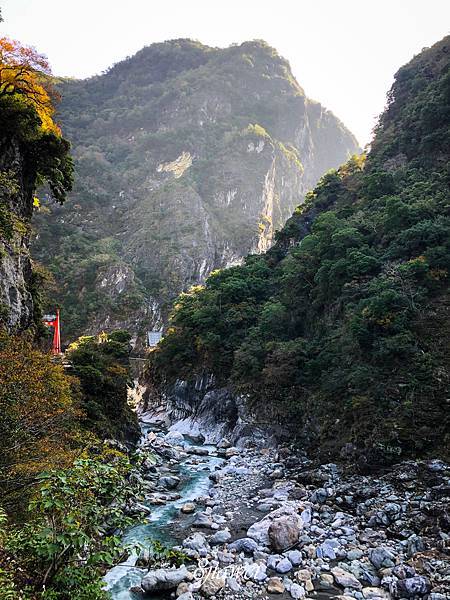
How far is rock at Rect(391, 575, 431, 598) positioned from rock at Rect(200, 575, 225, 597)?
10.9 feet

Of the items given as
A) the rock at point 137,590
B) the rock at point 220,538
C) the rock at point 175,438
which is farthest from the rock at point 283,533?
the rock at point 175,438

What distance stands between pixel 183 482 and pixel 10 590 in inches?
557

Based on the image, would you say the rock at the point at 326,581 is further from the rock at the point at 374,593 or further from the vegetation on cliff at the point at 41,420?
the vegetation on cliff at the point at 41,420

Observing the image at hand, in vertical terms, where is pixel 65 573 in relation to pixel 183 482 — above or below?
above

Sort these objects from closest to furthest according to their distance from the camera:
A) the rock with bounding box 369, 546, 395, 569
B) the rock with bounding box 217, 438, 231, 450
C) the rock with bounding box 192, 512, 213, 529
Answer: the rock with bounding box 369, 546, 395, 569 → the rock with bounding box 192, 512, 213, 529 → the rock with bounding box 217, 438, 231, 450

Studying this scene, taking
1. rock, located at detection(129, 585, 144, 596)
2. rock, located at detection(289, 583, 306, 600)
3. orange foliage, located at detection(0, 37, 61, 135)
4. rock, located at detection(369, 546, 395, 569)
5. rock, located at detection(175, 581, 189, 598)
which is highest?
orange foliage, located at detection(0, 37, 61, 135)

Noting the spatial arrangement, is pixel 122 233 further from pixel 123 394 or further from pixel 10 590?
pixel 10 590

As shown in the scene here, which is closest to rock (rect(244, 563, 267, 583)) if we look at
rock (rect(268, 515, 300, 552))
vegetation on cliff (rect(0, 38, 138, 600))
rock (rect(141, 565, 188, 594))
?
rock (rect(268, 515, 300, 552))

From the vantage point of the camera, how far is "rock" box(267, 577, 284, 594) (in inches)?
319

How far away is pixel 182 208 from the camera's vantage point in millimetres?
80125

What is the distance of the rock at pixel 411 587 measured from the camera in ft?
25.0

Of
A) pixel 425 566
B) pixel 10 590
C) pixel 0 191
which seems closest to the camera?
pixel 10 590

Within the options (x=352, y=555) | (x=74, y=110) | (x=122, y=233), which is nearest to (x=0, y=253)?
(x=352, y=555)

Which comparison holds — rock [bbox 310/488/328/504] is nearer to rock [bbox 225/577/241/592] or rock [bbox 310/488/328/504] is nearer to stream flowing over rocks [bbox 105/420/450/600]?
stream flowing over rocks [bbox 105/420/450/600]
